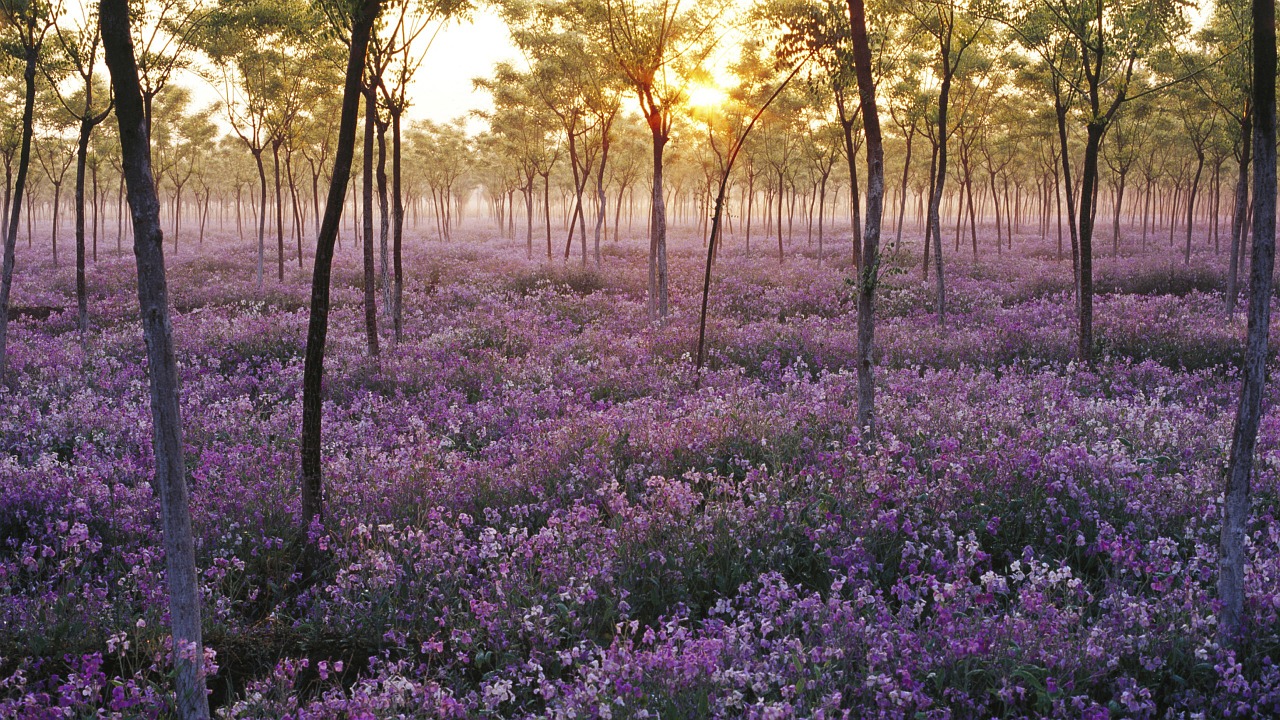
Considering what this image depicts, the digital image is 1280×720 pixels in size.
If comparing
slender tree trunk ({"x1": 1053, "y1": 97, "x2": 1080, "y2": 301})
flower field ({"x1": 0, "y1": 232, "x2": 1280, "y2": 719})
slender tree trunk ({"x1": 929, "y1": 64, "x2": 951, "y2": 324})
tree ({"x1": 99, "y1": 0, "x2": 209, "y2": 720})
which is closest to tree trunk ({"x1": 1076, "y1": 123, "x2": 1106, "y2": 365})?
flower field ({"x1": 0, "y1": 232, "x2": 1280, "y2": 719})

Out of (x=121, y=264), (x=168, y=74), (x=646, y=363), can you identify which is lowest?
(x=646, y=363)

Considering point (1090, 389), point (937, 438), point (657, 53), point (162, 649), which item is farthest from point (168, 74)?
point (1090, 389)

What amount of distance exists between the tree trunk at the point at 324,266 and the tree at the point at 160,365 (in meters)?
1.52

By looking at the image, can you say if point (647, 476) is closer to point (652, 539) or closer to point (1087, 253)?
point (652, 539)

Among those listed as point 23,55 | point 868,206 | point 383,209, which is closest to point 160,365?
point 868,206

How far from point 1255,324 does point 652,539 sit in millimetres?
4235

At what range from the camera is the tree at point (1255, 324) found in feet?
12.8

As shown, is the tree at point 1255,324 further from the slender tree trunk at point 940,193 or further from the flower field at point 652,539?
the slender tree trunk at point 940,193

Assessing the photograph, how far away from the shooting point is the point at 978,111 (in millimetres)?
29781

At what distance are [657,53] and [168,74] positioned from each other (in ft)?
39.5

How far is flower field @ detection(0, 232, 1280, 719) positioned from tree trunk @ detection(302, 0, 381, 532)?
1.57 feet

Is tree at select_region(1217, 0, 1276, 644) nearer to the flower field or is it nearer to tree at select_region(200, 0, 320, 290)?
the flower field

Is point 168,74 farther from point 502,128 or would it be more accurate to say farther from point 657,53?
point 502,128

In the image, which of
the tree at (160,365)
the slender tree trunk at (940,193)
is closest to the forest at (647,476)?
the tree at (160,365)
